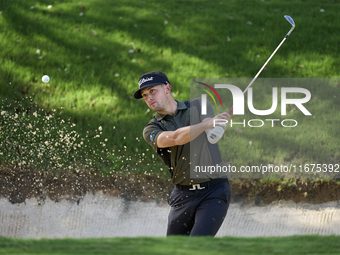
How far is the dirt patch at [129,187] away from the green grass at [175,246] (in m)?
2.63

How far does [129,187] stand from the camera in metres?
5.79

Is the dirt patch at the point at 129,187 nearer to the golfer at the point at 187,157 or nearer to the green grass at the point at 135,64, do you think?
the green grass at the point at 135,64

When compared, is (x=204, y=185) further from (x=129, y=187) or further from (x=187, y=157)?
(x=129, y=187)

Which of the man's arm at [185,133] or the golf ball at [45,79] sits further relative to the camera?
the golf ball at [45,79]

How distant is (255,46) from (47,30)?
384 centimetres

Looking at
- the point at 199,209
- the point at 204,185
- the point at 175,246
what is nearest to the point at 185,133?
the point at 204,185

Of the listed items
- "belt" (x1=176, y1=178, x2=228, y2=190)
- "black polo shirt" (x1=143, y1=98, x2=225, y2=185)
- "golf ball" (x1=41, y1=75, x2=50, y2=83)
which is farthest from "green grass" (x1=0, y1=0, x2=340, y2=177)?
"belt" (x1=176, y1=178, x2=228, y2=190)

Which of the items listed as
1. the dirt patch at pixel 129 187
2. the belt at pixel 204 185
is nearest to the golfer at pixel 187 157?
the belt at pixel 204 185

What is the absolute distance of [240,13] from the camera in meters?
8.97

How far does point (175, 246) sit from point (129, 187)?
316 cm

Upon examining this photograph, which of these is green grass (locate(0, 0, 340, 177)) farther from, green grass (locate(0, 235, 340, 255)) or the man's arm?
green grass (locate(0, 235, 340, 255))

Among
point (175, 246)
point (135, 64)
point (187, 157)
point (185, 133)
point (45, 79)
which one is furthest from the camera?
point (135, 64)

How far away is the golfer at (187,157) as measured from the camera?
3619 millimetres

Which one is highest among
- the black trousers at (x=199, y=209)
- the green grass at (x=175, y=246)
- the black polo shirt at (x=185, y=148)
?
the black polo shirt at (x=185, y=148)
